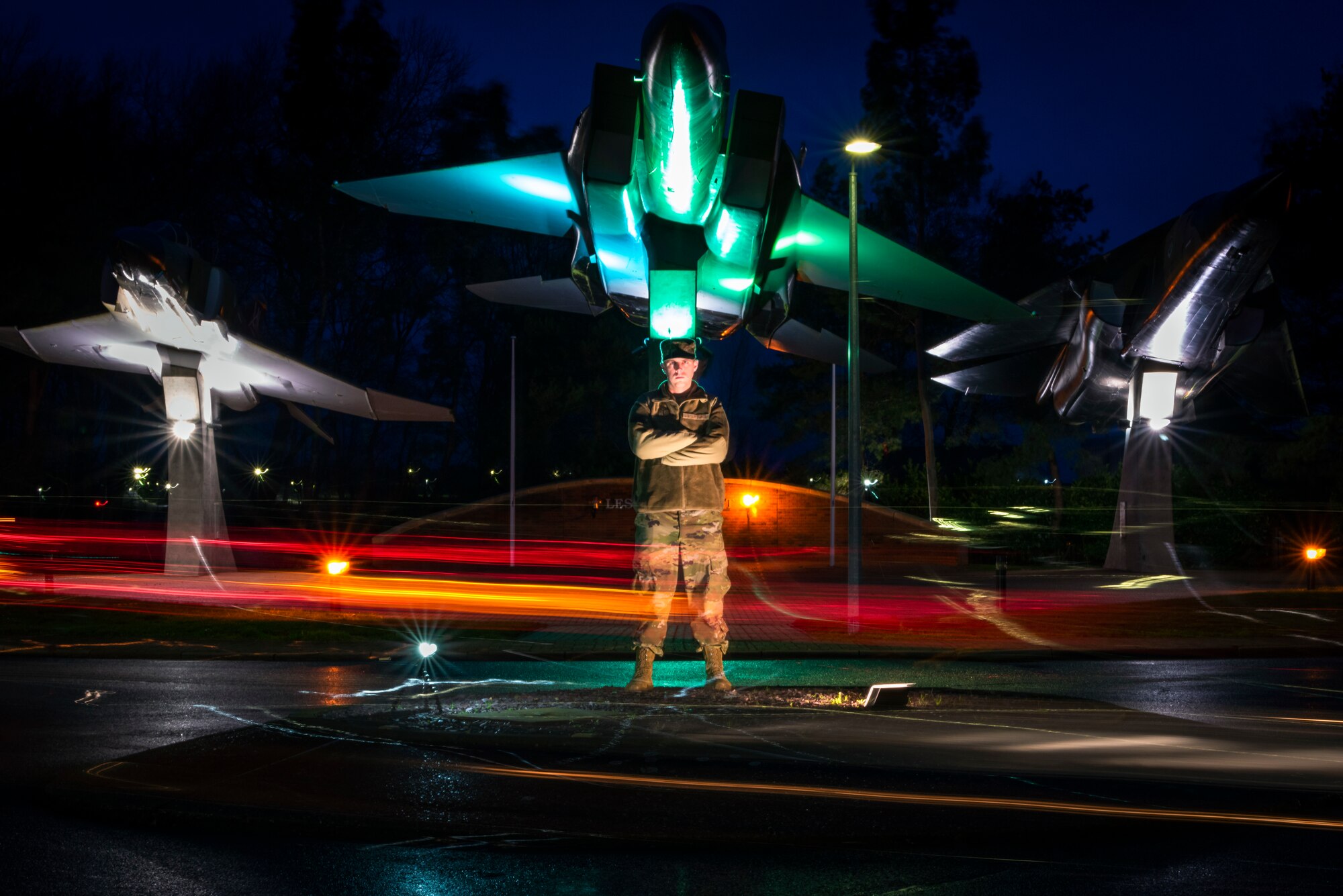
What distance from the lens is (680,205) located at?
32.4ft

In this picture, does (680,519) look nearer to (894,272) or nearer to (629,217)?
(629,217)

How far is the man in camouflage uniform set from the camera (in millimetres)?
8227

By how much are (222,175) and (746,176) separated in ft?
118

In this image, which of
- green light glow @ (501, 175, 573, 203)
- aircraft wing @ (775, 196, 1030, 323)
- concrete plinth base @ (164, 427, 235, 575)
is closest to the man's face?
green light glow @ (501, 175, 573, 203)

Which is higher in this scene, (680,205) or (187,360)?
(187,360)

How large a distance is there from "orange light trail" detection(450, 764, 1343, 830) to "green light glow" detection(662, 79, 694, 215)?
18.7ft

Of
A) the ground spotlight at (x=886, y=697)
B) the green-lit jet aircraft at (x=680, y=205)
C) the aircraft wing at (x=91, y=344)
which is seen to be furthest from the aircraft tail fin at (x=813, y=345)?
the aircraft wing at (x=91, y=344)

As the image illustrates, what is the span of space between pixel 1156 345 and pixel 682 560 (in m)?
16.9

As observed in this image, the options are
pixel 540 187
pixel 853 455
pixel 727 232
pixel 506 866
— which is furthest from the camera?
pixel 853 455

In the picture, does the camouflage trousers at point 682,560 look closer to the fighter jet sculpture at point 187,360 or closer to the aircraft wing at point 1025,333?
the fighter jet sculpture at point 187,360

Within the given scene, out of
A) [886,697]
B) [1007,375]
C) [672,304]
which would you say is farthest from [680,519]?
[1007,375]

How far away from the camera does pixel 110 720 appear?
8.30 metres

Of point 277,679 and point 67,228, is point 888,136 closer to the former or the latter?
point 67,228

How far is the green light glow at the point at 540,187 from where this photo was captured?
38.4 ft
